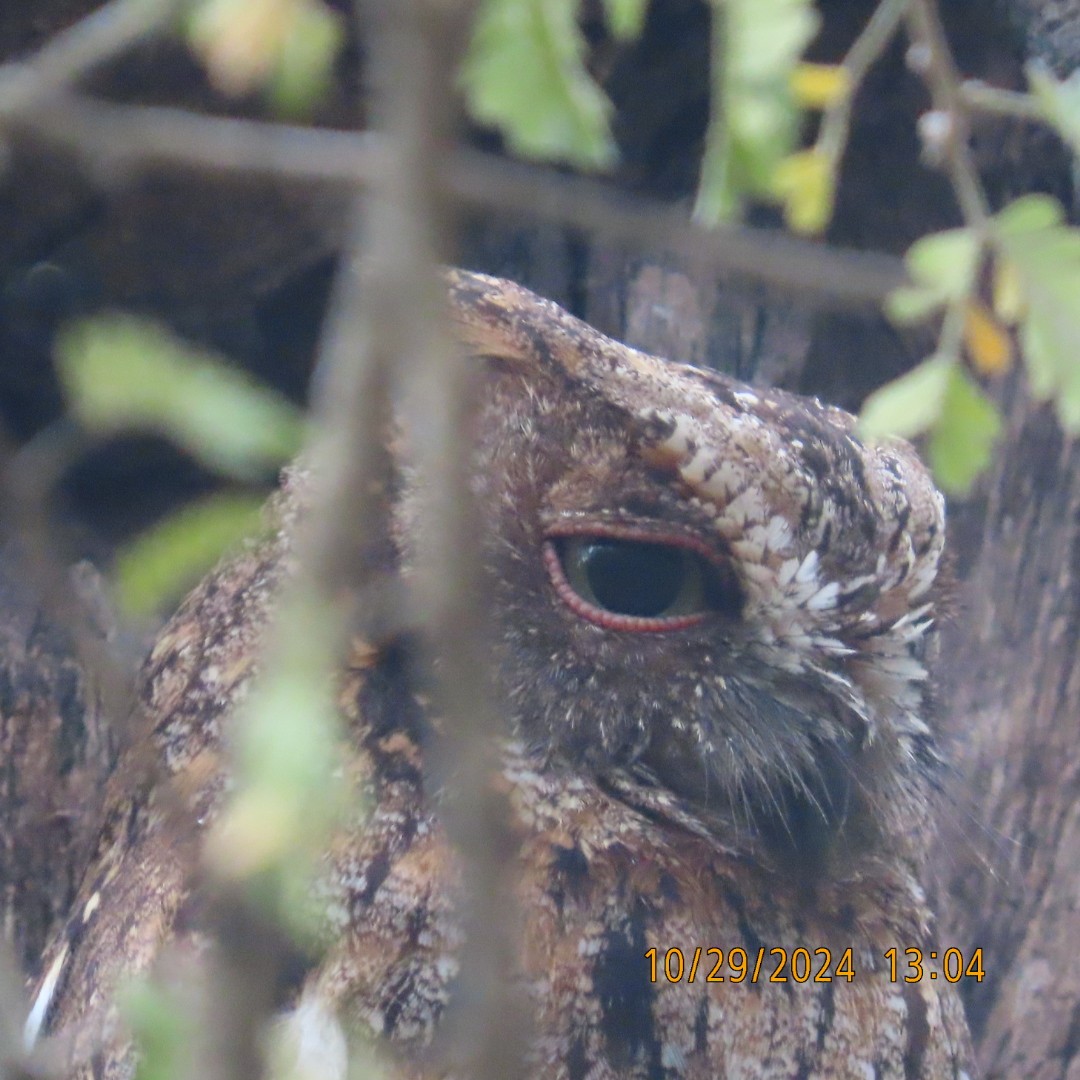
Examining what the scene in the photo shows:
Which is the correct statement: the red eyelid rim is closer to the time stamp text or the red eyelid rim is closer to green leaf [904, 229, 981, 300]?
the time stamp text

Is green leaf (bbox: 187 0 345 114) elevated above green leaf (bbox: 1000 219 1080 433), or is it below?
above

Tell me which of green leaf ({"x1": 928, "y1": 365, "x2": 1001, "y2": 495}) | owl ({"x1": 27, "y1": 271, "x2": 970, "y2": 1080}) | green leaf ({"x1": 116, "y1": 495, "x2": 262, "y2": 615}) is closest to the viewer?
green leaf ({"x1": 116, "y1": 495, "x2": 262, "y2": 615})

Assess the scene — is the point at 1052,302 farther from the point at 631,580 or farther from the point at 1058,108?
the point at 631,580

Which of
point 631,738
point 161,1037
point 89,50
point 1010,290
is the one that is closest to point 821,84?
point 1010,290

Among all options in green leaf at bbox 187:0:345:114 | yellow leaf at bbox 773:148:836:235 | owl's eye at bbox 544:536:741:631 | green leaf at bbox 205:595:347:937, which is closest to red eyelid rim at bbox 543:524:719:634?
owl's eye at bbox 544:536:741:631

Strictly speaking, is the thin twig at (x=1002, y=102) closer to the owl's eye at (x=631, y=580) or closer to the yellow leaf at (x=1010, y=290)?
the yellow leaf at (x=1010, y=290)

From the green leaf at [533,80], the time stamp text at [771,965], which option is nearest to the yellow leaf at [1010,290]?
the green leaf at [533,80]

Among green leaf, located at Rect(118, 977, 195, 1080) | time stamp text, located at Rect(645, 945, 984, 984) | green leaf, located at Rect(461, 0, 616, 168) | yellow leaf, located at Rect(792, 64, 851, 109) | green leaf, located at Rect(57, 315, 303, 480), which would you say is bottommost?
time stamp text, located at Rect(645, 945, 984, 984)
